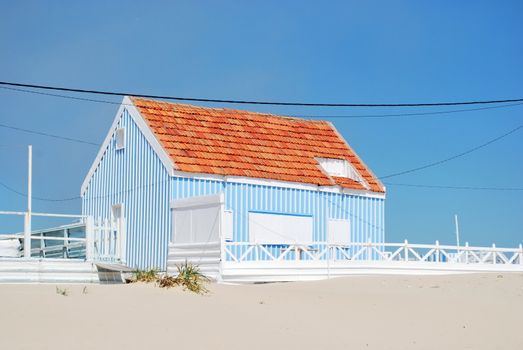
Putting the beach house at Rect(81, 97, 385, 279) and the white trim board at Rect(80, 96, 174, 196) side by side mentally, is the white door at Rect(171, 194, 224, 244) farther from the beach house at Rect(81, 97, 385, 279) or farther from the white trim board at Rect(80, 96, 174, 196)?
the white trim board at Rect(80, 96, 174, 196)

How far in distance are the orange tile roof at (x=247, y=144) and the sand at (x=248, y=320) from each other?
34.7 feet

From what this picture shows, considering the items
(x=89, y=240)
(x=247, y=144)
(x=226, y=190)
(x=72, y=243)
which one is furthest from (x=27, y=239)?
(x=247, y=144)

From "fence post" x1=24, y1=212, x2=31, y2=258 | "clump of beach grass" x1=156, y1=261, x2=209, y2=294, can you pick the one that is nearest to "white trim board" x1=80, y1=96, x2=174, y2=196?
"fence post" x1=24, y1=212, x2=31, y2=258

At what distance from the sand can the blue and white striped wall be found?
31.9 feet

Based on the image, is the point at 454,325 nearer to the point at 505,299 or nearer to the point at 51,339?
the point at 505,299

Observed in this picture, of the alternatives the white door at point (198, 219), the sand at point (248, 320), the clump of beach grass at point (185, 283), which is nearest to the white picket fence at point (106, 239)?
the white door at point (198, 219)

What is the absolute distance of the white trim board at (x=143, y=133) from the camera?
27.9m

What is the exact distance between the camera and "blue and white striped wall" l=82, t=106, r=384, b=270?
27984mm

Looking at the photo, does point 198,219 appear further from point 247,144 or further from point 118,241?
point 247,144

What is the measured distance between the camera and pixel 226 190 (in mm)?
A: 28344

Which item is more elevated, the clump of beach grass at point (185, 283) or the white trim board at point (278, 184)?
the white trim board at point (278, 184)

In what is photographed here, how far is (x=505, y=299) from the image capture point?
18734 mm

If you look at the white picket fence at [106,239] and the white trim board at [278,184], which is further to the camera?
the white trim board at [278,184]

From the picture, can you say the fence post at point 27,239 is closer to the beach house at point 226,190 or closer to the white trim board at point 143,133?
the beach house at point 226,190
